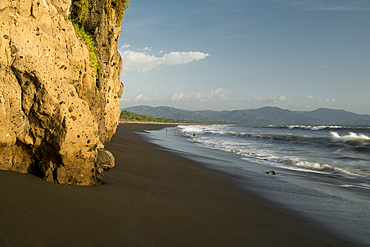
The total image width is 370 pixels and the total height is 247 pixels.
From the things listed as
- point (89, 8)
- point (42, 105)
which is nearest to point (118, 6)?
point (89, 8)

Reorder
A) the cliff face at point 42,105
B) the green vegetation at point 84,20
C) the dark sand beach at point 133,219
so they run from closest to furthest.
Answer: the dark sand beach at point 133,219 → the cliff face at point 42,105 → the green vegetation at point 84,20

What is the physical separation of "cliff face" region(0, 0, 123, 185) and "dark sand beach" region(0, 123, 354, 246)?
1.22 feet

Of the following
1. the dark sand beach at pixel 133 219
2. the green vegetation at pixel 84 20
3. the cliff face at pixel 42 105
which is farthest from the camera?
the green vegetation at pixel 84 20

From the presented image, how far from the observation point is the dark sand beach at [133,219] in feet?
8.30

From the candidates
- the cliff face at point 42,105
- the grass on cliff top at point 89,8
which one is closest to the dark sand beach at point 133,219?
the cliff face at point 42,105

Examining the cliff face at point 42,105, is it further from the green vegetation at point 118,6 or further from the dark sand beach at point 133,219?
the green vegetation at point 118,6

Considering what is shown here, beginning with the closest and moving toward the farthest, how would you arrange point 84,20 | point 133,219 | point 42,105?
1. point 133,219
2. point 42,105
3. point 84,20

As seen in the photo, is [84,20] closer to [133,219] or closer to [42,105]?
[42,105]

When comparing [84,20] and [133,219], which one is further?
[84,20]

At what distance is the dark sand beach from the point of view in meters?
2.53

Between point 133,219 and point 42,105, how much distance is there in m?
2.58

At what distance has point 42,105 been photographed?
12.0 feet

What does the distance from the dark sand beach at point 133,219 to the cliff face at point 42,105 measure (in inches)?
14.6

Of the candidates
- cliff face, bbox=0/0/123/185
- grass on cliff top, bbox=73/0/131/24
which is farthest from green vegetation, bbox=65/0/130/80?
cliff face, bbox=0/0/123/185
